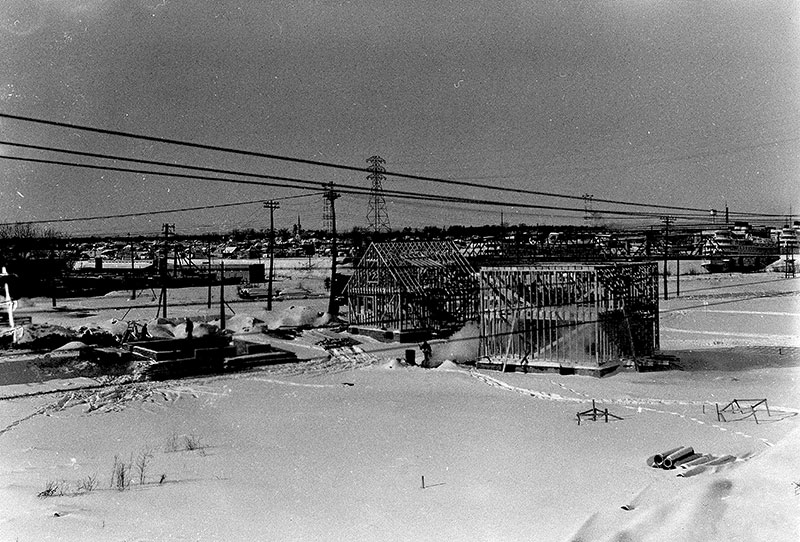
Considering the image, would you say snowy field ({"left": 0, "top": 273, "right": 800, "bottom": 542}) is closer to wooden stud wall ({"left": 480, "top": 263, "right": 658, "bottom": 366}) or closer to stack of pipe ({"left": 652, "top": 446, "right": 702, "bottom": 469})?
stack of pipe ({"left": 652, "top": 446, "right": 702, "bottom": 469})

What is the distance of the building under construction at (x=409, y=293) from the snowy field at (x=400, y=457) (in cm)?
864

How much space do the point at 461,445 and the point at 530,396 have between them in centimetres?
537

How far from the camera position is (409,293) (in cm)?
3123

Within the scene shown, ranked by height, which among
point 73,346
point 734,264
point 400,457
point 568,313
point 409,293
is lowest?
point 400,457

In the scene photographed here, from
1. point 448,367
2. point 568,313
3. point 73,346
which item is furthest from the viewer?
point 73,346

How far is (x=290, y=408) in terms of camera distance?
→ 16781 millimetres

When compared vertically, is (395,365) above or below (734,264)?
below

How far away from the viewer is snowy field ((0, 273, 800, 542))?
8898 millimetres

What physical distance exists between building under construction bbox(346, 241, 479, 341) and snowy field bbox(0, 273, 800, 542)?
28.4 ft

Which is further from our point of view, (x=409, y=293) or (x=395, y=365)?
(x=409, y=293)

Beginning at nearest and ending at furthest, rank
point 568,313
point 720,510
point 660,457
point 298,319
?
point 720,510 < point 660,457 < point 568,313 < point 298,319

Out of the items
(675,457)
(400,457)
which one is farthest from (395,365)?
(675,457)

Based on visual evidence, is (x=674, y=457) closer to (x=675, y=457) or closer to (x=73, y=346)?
(x=675, y=457)

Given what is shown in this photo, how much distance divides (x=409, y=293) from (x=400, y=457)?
18863 millimetres
